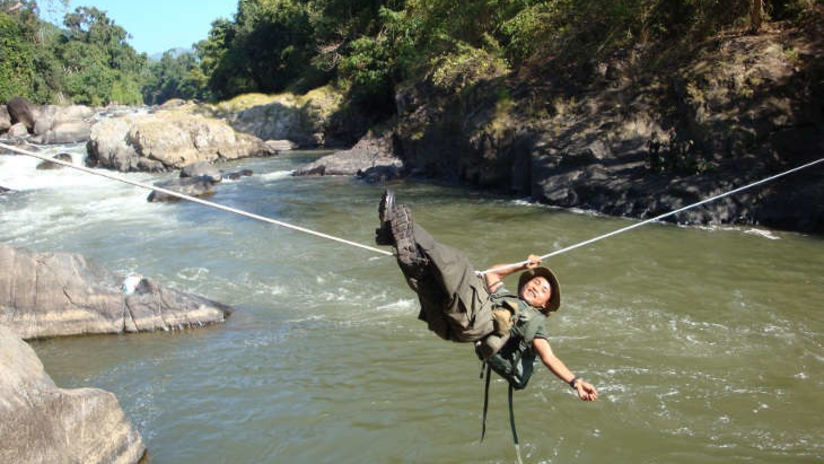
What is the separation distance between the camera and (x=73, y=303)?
25.9 feet

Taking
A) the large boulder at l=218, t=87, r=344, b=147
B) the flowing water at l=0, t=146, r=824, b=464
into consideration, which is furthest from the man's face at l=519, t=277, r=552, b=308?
the large boulder at l=218, t=87, r=344, b=147

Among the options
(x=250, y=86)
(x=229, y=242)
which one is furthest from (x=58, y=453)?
(x=250, y=86)

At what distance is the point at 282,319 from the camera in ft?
27.4

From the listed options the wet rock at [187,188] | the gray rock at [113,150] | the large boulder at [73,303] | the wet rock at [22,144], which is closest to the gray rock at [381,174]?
the wet rock at [187,188]

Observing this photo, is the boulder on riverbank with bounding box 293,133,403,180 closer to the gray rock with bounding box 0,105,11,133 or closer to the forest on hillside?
the forest on hillside

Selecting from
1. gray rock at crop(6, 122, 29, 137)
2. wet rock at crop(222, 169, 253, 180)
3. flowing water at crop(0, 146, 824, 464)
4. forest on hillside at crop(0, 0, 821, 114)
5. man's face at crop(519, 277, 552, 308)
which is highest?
forest on hillside at crop(0, 0, 821, 114)

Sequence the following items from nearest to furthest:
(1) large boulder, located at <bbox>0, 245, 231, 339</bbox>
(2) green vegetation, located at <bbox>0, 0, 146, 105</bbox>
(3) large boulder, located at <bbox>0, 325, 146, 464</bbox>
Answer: (3) large boulder, located at <bbox>0, 325, 146, 464</bbox> → (1) large boulder, located at <bbox>0, 245, 231, 339</bbox> → (2) green vegetation, located at <bbox>0, 0, 146, 105</bbox>

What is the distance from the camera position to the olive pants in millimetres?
3689

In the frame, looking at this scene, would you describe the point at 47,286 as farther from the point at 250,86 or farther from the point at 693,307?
the point at 250,86

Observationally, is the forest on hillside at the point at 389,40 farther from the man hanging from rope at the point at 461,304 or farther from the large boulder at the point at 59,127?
the man hanging from rope at the point at 461,304

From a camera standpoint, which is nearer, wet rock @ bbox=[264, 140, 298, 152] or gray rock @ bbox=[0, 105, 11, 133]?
wet rock @ bbox=[264, 140, 298, 152]

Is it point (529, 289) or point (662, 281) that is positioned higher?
point (529, 289)

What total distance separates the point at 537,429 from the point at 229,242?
860 centimetres

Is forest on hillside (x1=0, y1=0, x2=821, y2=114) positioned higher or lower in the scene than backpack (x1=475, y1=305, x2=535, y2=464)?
higher
